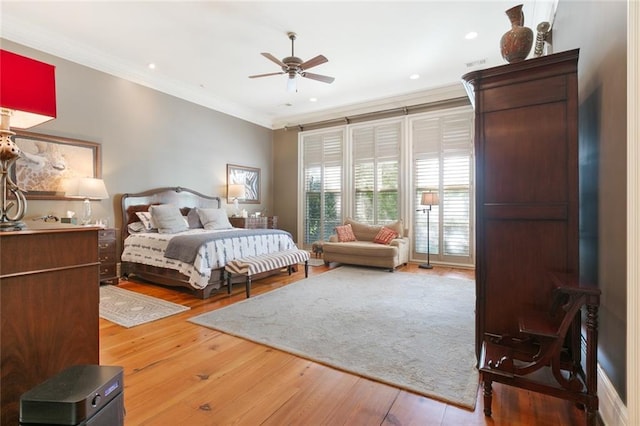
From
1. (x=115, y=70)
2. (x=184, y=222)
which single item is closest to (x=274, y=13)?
(x=115, y=70)

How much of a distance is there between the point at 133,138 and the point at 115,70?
3.39 ft

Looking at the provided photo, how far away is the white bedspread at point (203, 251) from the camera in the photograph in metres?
3.66

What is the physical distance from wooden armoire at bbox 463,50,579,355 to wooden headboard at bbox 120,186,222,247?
4.99 metres

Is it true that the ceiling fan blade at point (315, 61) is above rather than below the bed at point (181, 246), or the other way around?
above

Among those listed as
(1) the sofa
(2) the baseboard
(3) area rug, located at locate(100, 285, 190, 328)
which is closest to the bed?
(3) area rug, located at locate(100, 285, 190, 328)

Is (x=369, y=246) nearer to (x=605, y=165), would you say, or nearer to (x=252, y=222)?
(x=252, y=222)

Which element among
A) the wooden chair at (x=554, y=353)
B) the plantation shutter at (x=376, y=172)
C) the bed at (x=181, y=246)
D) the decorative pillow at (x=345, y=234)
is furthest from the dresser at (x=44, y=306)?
the plantation shutter at (x=376, y=172)

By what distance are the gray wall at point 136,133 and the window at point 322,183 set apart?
1591mm

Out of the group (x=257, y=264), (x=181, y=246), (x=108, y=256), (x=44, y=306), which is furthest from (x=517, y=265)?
(x=108, y=256)

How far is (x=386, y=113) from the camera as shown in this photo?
20.9ft

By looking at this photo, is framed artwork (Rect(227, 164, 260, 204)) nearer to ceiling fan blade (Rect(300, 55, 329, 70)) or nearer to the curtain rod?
the curtain rod

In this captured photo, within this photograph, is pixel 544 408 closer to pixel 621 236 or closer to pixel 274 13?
pixel 621 236

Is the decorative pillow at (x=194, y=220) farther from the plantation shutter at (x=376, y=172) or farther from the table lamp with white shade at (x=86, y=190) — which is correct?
the plantation shutter at (x=376, y=172)

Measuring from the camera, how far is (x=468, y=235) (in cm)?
554
